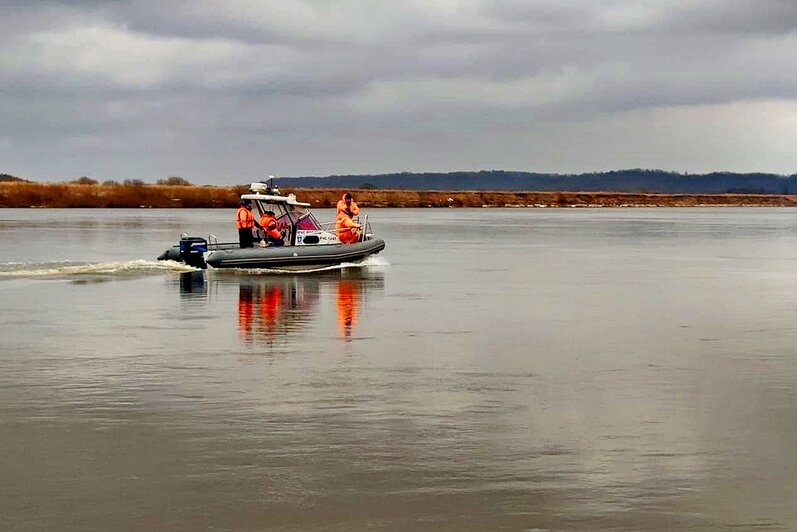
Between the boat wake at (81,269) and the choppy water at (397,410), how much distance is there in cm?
460

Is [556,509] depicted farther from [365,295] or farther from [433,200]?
[433,200]

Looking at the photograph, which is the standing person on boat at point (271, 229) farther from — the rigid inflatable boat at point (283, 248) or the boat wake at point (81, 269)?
the boat wake at point (81, 269)

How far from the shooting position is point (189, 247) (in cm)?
3219

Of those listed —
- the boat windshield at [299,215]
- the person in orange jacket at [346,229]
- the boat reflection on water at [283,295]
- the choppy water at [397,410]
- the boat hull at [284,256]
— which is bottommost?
the boat reflection on water at [283,295]

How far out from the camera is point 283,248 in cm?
3183

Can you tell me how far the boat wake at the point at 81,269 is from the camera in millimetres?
30812

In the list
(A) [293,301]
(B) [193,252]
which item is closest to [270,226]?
(B) [193,252]

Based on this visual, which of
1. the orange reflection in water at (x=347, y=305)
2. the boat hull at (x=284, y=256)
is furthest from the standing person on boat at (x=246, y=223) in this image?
the orange reflection in water at (x=347, y=305)

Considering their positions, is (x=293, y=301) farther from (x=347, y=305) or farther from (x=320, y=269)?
(x=320, y=269)

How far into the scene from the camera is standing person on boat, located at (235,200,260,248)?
32125 mm

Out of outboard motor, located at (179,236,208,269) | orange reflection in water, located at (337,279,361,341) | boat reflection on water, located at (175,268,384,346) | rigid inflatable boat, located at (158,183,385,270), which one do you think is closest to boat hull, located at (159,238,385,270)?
rigid inflatable boat, located at (158,183,385,270)

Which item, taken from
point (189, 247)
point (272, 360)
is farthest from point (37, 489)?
point (189, 247)

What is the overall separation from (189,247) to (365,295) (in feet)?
26.7

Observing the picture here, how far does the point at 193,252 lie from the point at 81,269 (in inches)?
127
